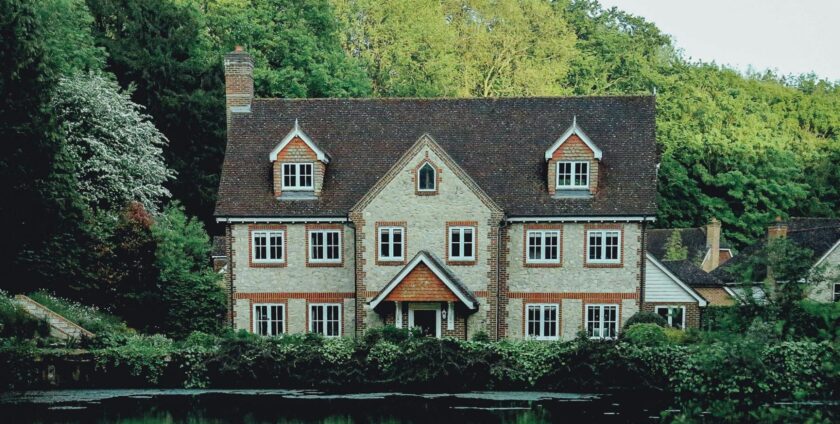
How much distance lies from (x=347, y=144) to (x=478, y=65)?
1474 inches

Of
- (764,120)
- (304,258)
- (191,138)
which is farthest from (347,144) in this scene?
(764,120)

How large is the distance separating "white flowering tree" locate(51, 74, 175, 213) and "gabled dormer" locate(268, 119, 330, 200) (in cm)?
914

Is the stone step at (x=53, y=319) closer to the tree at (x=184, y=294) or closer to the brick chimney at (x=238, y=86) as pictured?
the tree at (x=184, y=294)

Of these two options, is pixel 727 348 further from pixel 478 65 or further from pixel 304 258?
pixel 478 65

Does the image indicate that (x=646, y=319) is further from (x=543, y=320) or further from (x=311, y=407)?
(x=311, y=407)

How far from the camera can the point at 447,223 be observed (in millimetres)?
42344

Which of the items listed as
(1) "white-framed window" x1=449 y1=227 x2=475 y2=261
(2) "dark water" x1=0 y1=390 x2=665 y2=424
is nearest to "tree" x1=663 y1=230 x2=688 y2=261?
(1) "white-framed window" x1=449 y1=227 x2=475 y2=261

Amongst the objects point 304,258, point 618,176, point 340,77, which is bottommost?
point 304,258

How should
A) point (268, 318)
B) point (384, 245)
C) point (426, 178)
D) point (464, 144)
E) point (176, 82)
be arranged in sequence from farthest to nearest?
point (176, 82) < point (464, 144) < point (268, 318) < point (384, 245) < point (426, 178)

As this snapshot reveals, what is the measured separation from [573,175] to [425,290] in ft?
22.3

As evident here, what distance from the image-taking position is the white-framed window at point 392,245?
42.5 meters

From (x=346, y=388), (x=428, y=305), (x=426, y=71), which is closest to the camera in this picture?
(x=346, y=388)

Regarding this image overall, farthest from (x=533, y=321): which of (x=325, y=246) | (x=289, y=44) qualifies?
(x=289, y=44)

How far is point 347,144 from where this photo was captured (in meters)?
45.4
